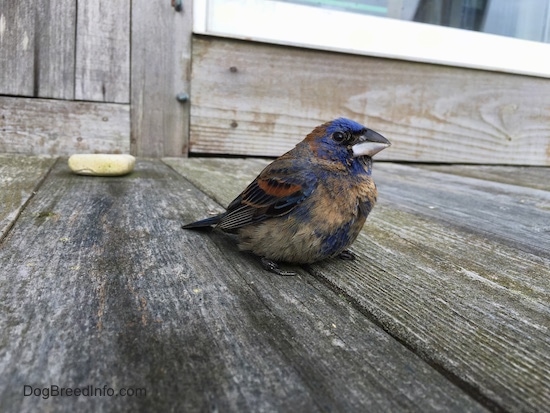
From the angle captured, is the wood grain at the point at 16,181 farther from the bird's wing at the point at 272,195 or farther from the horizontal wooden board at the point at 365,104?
the horizontal wooden board at the point at 365,104

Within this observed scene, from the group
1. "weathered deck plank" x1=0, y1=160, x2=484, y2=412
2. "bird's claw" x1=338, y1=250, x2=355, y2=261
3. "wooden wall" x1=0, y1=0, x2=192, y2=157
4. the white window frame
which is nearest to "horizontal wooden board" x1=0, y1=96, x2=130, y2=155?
"wooden wall" x1=0, y1=0, x2=192, y2=157

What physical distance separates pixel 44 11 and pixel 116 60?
0.57 metres

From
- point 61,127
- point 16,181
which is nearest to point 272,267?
point 16,181

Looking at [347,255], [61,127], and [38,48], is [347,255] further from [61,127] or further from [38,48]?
[38,48]

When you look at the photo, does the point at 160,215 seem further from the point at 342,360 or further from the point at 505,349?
the point at 505,349

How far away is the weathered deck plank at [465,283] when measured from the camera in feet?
3.07

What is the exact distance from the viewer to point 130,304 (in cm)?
116

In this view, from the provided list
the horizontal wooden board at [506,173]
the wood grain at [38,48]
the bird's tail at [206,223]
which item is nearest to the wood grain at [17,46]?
the wood grain at [38,48]

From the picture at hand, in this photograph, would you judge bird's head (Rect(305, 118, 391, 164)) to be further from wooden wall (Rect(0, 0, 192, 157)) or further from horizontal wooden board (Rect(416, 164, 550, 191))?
wooden wall (Rect(0, 0, 192, 157))

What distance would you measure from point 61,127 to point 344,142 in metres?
2.55

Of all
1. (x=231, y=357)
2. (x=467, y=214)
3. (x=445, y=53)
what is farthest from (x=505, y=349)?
(x=445, y=53)

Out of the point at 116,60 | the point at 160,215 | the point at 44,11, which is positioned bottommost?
the point at 160,215

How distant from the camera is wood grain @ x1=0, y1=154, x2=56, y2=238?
6.26ft

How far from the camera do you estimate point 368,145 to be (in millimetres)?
1799
